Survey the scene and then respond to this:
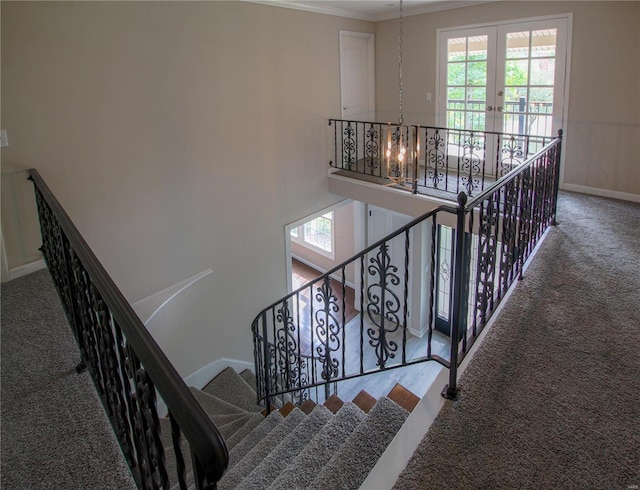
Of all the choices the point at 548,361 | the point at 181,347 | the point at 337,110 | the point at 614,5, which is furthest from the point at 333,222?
the point at 548,361

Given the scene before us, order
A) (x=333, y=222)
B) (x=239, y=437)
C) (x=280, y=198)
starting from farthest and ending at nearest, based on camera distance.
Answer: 1. (x=333, y=222)
2. (x=280, y=198)
3. (x=239, y=437)

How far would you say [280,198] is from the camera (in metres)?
6.23

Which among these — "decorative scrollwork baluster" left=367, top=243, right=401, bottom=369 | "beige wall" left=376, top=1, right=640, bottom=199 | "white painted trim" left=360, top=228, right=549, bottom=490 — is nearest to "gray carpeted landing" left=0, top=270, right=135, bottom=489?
"white painted trim" left=360, top=228, right=549, bottom=490

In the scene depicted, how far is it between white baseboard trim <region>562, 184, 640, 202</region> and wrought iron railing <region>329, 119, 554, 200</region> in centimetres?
65

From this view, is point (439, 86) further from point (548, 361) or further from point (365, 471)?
point (365, 471)

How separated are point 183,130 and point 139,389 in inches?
167

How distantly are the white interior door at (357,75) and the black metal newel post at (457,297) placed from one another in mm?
5149

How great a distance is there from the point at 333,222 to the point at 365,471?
25.0 feet

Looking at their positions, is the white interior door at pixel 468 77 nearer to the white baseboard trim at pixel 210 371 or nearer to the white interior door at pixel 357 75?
the white interior door at pixel 357 75

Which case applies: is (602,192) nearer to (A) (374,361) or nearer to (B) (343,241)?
(A) (374,361)

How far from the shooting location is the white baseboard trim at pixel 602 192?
5383mm

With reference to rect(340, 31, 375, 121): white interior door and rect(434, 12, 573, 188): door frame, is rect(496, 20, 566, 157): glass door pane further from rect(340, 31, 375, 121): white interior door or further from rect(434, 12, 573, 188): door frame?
rect(340, 31, 375, 121): white interior door

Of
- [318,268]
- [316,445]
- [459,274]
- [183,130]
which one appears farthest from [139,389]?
[318,268]

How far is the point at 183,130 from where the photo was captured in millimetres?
4930
